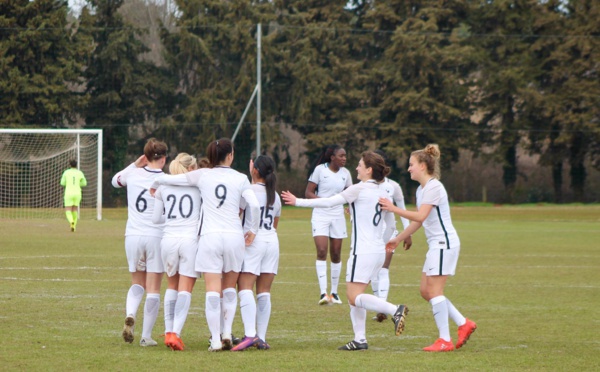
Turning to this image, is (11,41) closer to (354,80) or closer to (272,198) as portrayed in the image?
(354,80)

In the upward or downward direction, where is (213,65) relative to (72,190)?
upward

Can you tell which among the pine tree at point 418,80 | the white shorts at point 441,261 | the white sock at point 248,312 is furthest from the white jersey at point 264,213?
the pine tree at point 418,80

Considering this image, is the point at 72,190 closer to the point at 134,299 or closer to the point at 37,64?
the point at 134,299

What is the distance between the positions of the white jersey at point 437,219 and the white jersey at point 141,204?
102 inches

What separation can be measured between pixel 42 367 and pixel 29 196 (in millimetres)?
33834

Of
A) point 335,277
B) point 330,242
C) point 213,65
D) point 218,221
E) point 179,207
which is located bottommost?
point 335,277

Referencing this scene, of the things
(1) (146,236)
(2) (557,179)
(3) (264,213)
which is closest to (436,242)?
(3) (264,213)

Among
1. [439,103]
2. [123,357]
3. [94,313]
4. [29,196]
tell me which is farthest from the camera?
[439,103]

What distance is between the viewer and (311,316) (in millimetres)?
11133

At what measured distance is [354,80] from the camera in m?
55.1

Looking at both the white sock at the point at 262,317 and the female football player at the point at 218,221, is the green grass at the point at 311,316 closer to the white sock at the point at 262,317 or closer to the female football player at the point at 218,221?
the white sock at the point at 262,317

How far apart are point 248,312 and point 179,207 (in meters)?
1.19

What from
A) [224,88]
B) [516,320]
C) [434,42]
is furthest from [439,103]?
[516,320]

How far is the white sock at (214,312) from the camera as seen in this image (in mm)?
8227
